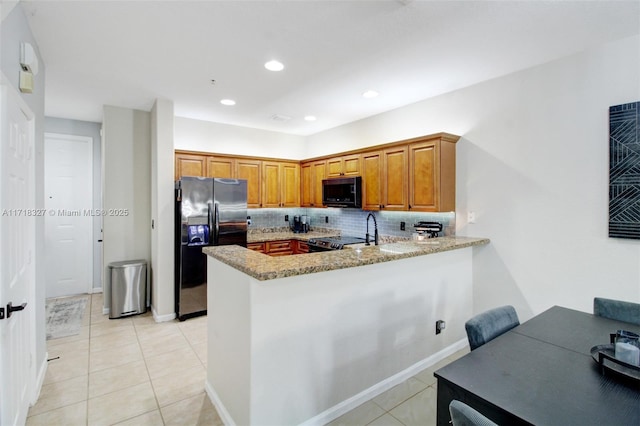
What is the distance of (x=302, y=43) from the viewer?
246cm

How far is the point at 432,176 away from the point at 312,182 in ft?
7.54

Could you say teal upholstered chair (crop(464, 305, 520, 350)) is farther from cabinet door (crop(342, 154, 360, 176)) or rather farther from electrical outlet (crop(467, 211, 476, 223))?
cabinet door (crop(342, 154, 360, 176))

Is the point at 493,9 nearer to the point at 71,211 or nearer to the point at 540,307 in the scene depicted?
the point at 540,307

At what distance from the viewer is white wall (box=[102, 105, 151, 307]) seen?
4.15m

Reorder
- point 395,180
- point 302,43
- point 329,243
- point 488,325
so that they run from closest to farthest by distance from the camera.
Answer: point 488,325
point 302,43
point 395,180
point 329,243

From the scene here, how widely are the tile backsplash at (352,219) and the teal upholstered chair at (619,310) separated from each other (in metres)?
1.60

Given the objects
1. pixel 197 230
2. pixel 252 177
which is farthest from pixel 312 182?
pixel 197 230

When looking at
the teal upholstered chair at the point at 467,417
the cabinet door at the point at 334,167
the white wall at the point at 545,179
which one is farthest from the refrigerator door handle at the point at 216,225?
the teal upholstered chair at the point at 467,417

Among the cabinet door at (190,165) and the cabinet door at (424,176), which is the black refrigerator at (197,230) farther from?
the cabinet door at (424,176)

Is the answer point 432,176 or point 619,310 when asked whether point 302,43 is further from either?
point 619,310

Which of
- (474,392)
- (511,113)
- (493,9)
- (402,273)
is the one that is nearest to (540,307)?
(402,273)

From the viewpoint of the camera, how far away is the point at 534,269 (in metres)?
2.91

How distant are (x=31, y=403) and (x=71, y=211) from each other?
354 cm

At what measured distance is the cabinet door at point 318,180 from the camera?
4969mm
